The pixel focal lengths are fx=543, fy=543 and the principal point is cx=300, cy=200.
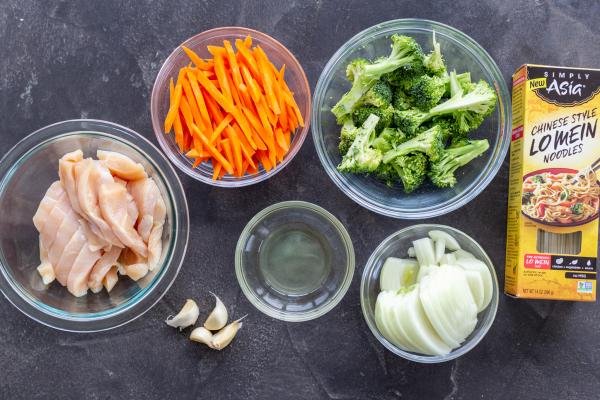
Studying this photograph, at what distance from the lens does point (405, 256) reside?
6.83 feet

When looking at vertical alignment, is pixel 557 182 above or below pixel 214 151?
below

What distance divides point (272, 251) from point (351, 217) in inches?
13.8

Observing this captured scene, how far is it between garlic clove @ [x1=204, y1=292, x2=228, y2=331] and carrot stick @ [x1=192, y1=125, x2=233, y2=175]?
1.76 feet

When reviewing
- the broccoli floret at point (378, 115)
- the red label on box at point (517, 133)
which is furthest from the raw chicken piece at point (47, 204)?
the red label on box at point (517, 133)

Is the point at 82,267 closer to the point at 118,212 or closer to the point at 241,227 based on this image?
the point at 118,212

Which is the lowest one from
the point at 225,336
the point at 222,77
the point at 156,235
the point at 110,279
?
the point at 225,336

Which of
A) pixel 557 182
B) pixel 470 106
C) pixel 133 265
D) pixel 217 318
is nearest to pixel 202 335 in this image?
pixel 217 318

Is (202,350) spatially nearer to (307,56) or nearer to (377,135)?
(377,135)

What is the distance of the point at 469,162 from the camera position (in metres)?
1.99

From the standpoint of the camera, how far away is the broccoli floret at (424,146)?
1.80m

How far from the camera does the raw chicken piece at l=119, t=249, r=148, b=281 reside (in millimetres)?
1921

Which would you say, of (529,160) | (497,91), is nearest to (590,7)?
(497,91)

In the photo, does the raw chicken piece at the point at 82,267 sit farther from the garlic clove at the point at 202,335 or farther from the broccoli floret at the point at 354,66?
the broccoli floret at the point at 354,66

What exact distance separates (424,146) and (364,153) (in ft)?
0.65
